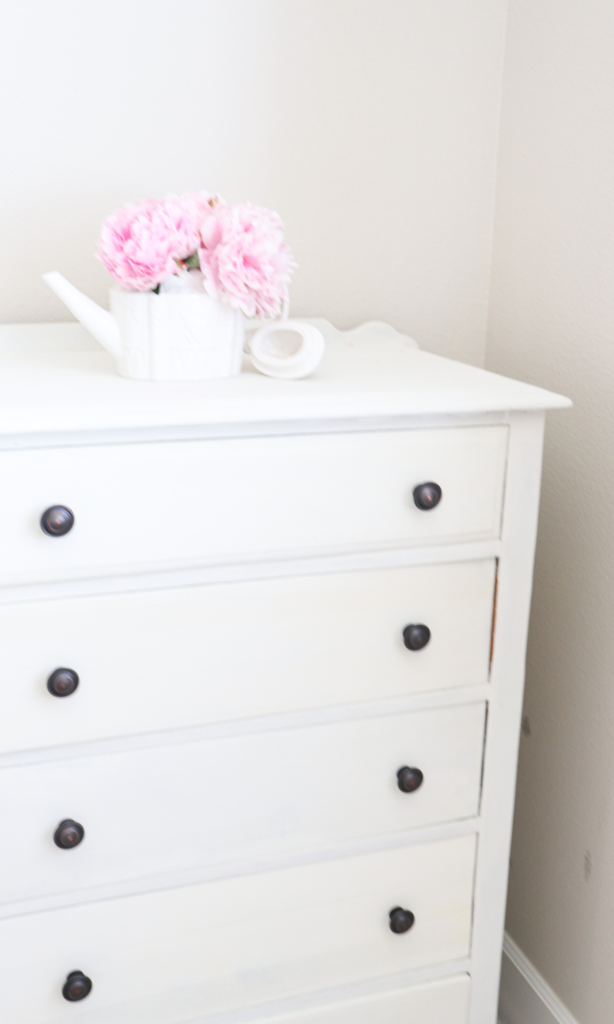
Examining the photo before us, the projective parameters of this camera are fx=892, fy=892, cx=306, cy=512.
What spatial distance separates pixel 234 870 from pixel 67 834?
214 millimetres

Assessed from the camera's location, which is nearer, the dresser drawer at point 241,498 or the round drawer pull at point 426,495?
the dresser drawer at point 241,498

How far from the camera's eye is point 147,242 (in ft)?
3.29

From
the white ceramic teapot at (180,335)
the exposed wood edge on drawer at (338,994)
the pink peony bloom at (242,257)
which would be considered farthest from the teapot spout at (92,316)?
the exposed wood edge on drawer at (338,994)

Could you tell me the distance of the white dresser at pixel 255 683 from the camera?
95 centimetres

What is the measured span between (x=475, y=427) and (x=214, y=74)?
710mm

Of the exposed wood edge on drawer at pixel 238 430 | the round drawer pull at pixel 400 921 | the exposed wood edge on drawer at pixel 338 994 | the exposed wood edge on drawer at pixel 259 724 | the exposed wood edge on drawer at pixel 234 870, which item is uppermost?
the exposed wood edge on drawer at pixel 238 430

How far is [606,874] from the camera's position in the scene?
4.27ft

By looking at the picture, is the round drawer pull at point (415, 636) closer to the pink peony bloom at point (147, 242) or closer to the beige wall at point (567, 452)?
the beige wall at point (567, 452)

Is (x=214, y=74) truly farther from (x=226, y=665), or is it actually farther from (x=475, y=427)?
(x=226, y=665)

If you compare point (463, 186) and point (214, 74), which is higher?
point (214, 74)

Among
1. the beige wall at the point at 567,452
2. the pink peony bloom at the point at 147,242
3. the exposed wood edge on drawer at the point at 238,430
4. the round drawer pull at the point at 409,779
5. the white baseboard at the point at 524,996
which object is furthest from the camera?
the white baseboard at the point at 524,996

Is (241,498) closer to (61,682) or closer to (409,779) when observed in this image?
(61,682)

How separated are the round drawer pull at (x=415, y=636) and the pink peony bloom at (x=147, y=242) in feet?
1.65

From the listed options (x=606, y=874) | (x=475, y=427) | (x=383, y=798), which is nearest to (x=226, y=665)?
(x=383, y=798)
